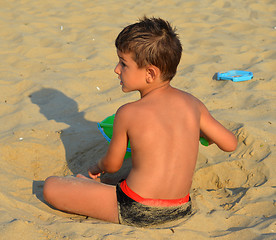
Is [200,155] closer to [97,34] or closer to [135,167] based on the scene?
[135,167]

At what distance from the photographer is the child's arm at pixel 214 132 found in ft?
7.72

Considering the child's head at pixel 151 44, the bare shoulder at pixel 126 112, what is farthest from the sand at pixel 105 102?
the child's head at pixel 151 44

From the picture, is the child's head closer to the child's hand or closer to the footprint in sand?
the child's hand

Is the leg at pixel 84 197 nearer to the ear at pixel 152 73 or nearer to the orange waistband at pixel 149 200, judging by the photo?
the orange waistband at pixel 149 200

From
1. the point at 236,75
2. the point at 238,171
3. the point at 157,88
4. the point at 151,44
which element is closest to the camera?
the point at 151,44

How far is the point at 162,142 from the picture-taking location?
83.4 inches

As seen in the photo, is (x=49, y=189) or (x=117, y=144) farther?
(x=49, y=189)

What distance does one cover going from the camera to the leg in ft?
7.55

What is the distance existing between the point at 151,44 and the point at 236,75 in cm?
259

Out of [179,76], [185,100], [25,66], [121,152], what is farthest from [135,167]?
[25,66]

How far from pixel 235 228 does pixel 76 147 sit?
1.49 meters

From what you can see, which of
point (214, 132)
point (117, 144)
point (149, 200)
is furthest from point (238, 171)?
point (117, 144)

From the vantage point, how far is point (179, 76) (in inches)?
182

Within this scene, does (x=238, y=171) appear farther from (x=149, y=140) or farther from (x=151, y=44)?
(x=151, y=44)
